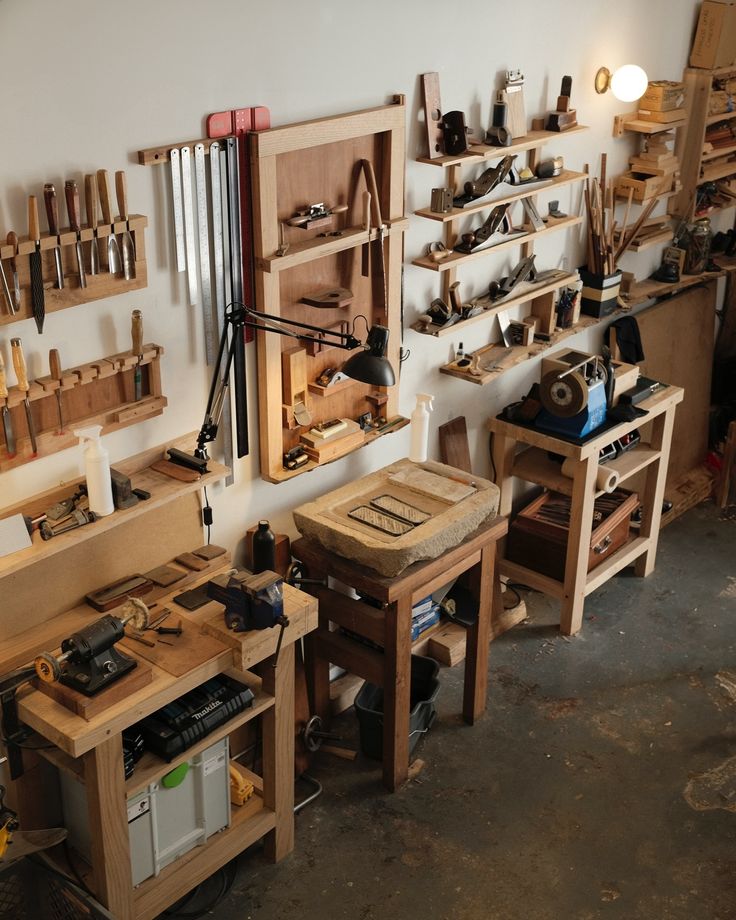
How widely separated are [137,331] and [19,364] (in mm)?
430

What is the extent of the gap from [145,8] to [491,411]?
2679 mm

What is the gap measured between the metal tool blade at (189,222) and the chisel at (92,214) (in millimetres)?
337

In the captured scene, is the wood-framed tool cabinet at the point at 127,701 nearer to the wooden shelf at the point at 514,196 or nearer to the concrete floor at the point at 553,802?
the concrete floor at the point at 553,802

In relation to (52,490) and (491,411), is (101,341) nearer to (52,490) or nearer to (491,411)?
(52,490)

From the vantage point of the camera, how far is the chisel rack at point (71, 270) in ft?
9.78

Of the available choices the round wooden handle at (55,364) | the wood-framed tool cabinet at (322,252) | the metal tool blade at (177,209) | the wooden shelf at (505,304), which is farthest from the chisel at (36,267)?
the wooden shelf at (505,304)

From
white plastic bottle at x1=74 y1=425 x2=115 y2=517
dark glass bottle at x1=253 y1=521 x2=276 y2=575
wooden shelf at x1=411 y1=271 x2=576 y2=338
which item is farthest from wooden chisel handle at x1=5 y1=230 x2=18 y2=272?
wooden shelf at x1=411 y1=271 x2=576 y2=338

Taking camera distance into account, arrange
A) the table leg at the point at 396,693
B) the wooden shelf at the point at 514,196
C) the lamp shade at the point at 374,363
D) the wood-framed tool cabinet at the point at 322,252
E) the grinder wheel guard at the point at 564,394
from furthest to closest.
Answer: the grinder wheel guard at the point at 564,394 < the wooden shelf at the point at 514,196 < the table leg at the point at 396,693 < the wood-framed tool cabinet at the point at 322,252 < the lamp shade at the point at 374,363

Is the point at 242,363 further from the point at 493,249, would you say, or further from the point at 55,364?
the point at 493,249

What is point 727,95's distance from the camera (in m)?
5.80

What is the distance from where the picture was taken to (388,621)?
4.00 metres

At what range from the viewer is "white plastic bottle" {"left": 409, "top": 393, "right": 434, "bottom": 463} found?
4.40 metres

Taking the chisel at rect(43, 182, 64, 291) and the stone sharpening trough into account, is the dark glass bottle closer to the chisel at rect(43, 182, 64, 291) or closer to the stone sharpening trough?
the stone sharpening trough

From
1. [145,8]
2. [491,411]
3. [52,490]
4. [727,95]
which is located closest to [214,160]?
[145,8]
